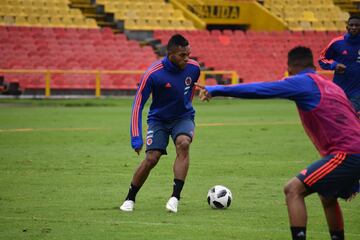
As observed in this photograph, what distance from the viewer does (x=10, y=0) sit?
133 ft

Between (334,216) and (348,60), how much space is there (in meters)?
6.45

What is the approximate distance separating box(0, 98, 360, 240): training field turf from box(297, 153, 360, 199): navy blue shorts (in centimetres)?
140

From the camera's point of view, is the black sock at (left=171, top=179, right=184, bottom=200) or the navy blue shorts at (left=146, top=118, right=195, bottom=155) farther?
the navy blue shorts at (left=146, top=118, right=195, bottom=155)

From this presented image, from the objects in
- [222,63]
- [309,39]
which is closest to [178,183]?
[222,63]

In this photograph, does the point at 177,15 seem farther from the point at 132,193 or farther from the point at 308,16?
the point at 132,193

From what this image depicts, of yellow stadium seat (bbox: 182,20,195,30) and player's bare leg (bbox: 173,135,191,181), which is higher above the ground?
player's bare leg (bbox: 173,135,191,181)

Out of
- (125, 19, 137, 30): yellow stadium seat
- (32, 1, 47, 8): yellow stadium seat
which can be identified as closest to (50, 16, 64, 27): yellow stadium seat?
(32, 1, 47, 8): yellow stadium seat

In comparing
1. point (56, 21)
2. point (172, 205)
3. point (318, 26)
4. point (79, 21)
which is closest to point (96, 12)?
point (79, 21)

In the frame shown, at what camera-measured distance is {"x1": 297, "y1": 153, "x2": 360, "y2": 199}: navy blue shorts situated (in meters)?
7.65

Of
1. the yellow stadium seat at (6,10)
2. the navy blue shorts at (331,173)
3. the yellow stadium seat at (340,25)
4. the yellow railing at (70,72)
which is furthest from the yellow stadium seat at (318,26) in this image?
the navy blue shorts at (331,173)

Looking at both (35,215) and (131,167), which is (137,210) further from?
(131,167)

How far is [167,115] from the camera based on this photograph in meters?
11.1

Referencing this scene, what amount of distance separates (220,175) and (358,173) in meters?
6.53

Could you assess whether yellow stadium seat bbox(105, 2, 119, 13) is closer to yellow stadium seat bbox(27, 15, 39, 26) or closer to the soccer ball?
yellow stadium seat bbox(27, 15, 39, 26)
